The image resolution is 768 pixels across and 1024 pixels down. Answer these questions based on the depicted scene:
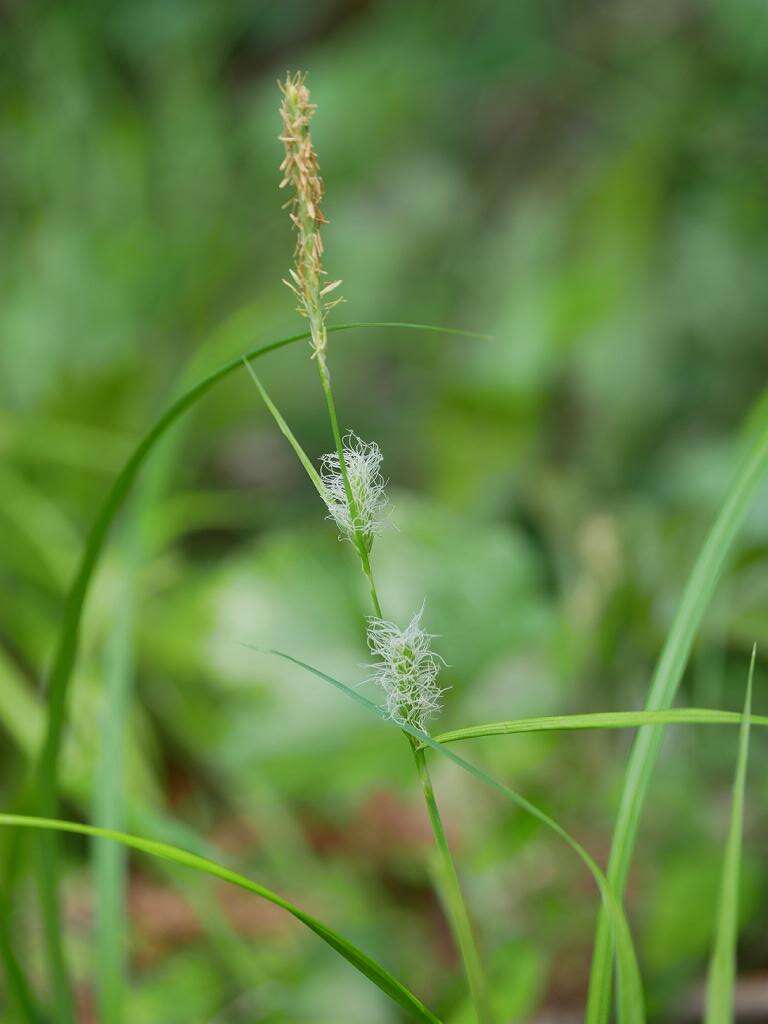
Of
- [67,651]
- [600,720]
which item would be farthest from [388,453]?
[600,720]

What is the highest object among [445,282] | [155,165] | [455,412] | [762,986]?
[155,165]

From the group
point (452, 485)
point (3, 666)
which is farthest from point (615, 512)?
point (3, 666)

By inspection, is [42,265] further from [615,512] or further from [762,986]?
[762,986]

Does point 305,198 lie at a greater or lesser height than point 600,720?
greater

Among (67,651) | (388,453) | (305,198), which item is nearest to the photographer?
(305,198)

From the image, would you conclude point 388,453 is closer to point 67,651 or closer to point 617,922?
point 67,651

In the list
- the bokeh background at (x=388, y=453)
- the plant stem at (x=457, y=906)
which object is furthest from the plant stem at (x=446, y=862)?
the bokeh background at (x=388, y=453)
